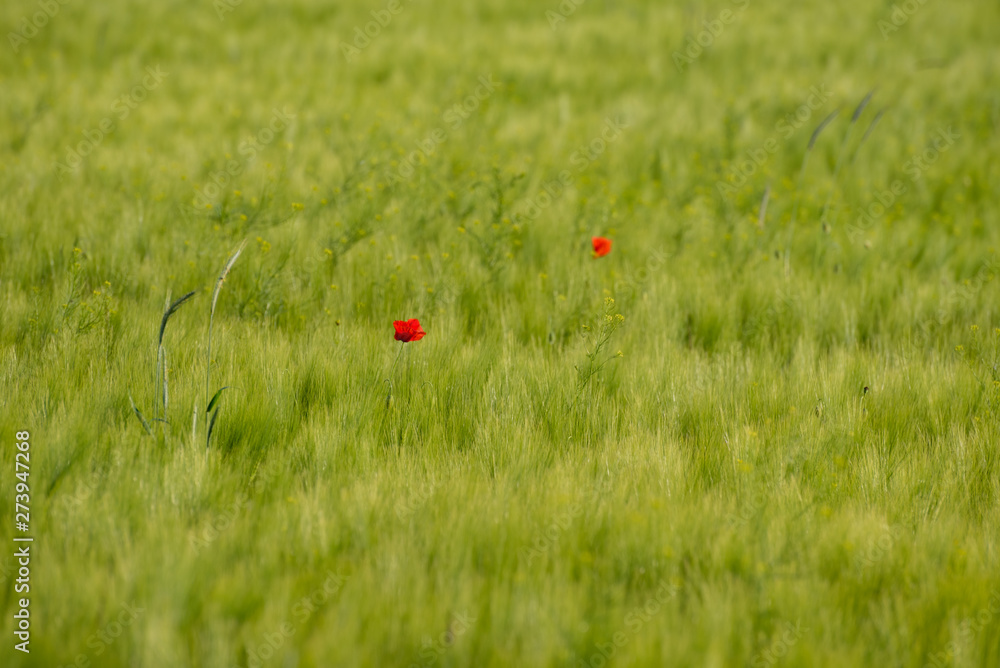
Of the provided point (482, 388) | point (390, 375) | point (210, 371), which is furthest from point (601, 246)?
point (210, 371)

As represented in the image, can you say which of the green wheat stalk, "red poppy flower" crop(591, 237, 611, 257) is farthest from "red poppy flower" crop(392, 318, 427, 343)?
"red poppy flower" crop(591, 237, 611, 257)

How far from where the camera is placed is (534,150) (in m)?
5.04

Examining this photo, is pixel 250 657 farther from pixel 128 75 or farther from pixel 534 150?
pixel 128 75

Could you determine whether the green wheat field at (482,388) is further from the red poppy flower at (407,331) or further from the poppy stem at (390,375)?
the red poppy flower at (407,331)

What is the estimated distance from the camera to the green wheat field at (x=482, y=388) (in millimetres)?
1432

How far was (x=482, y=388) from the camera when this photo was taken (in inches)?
90.2

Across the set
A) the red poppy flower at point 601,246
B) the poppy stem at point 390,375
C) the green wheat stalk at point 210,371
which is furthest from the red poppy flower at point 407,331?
the red poppy flower at point 601,246

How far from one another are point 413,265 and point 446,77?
3.79 metres

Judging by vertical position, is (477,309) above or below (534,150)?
below

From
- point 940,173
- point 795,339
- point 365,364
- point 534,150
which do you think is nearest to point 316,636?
point 365,364

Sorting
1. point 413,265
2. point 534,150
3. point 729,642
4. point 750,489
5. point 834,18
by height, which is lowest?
point 729,642

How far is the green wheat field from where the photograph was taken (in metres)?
1.43

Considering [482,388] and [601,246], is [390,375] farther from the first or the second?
[601,246]

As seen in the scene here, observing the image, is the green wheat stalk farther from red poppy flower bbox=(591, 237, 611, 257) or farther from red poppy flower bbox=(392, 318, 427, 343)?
red poppy flower bbox=(591, 237, 611, 257)
